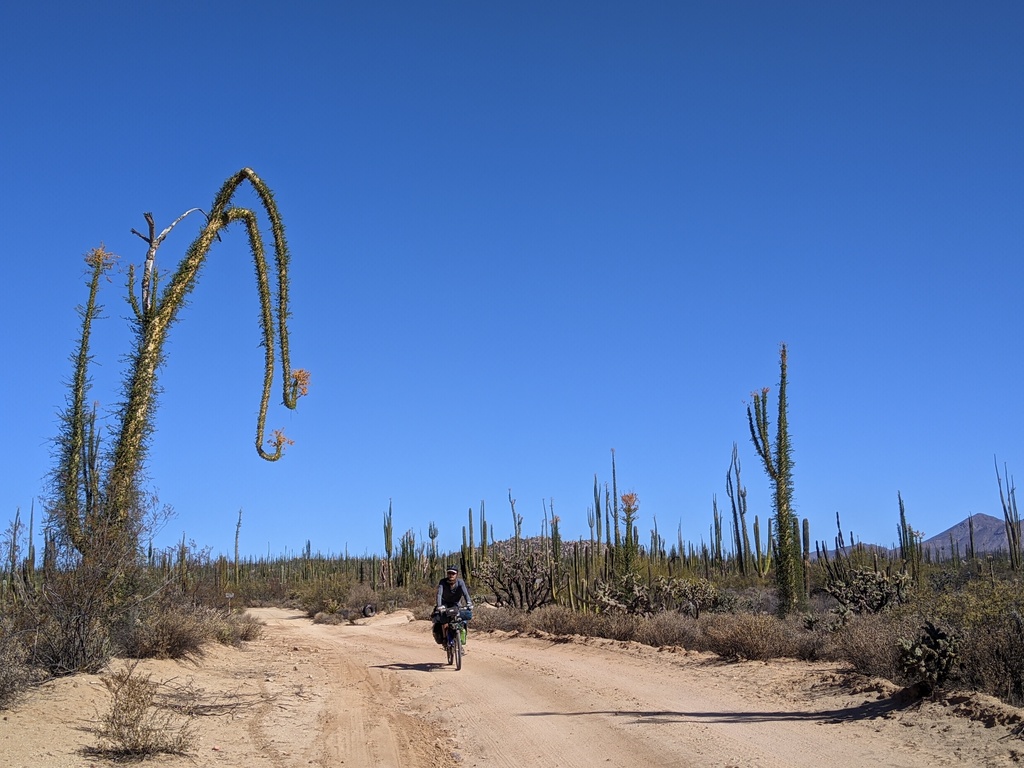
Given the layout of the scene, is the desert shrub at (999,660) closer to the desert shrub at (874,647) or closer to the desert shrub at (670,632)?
the desert shrub at (874,647)

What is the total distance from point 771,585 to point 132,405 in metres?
24.8

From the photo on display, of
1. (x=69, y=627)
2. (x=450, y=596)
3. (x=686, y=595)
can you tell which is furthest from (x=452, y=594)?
(x=686, y=595)

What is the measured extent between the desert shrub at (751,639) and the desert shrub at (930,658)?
4026 mm

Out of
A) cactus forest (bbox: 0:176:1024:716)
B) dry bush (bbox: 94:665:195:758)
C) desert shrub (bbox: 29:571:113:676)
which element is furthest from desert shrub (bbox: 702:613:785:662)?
desert shrub (bbox: 29:571:113:676)

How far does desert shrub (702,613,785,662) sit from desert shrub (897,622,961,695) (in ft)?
13.2

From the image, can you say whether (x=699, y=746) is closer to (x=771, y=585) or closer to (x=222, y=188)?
(x=222, y=188)

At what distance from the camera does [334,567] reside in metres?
49.4

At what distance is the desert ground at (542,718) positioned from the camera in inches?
286

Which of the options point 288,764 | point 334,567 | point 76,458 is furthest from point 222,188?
point 334,567

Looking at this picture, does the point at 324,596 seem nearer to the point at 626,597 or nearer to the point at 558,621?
the point at 558,621

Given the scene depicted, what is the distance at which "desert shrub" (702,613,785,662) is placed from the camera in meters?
12.9

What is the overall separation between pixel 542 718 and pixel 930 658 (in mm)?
3981

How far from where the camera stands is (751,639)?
12984 mm

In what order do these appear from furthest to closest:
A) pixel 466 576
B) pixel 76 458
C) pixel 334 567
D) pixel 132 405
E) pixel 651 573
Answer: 1. pixel 334 567
2. pixel 466 576
3. pixel 651 573
4. pixel 76 458
5. pixel 132 405
